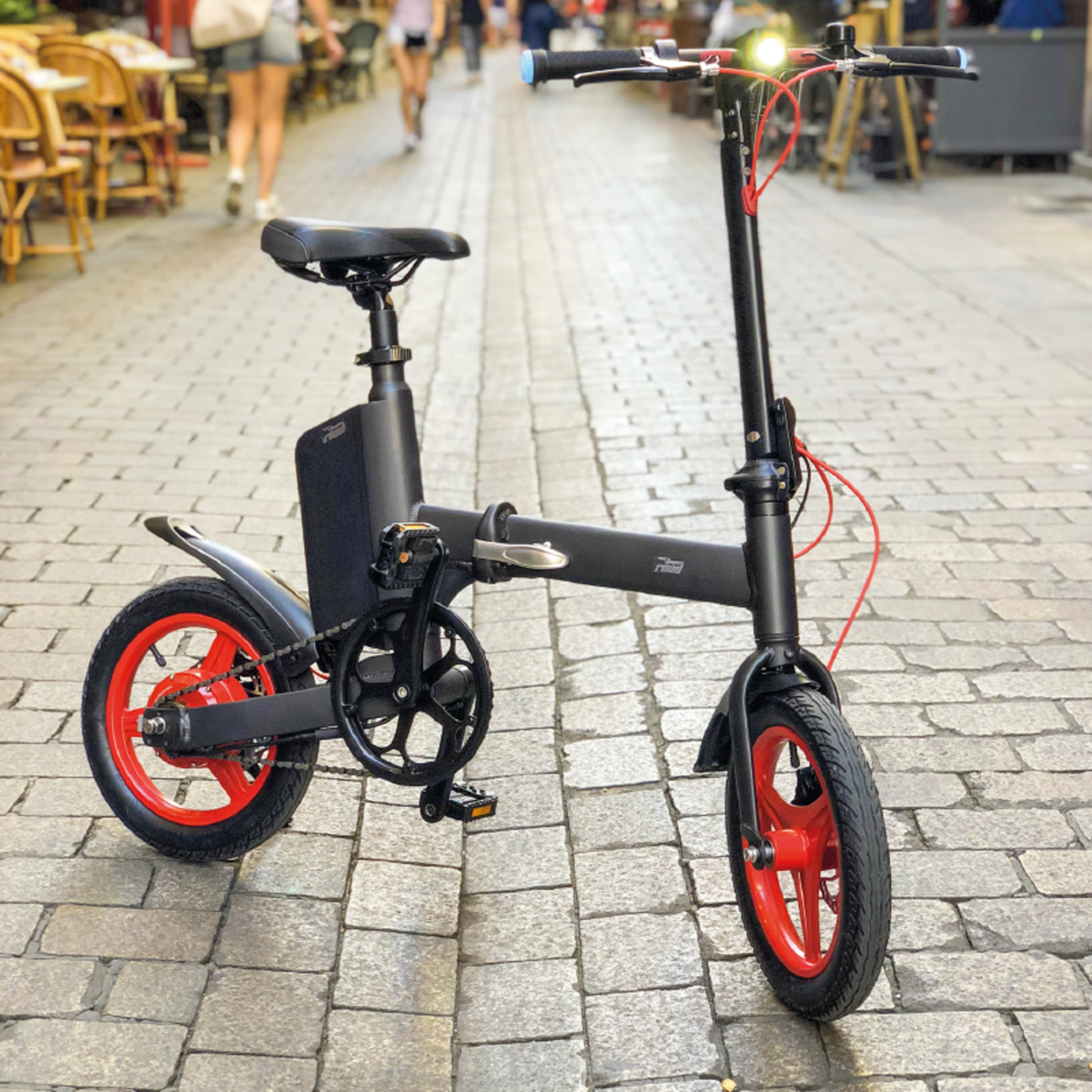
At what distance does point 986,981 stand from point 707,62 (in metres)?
1.58

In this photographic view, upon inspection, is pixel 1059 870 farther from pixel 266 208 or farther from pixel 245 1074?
pixel 266 208

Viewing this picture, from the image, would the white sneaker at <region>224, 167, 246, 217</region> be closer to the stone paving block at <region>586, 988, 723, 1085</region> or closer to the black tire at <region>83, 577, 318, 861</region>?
the black tire at <region>83, 577, 318, 861</region>

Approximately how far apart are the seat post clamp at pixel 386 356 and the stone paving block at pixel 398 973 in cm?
104

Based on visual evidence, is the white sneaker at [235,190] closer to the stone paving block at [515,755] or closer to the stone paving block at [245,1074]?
the stone paving block at [515,755]

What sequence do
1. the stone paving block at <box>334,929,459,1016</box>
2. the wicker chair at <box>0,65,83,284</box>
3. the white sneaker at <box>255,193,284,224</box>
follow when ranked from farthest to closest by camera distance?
the white sneaker at <box>255,193,284,224</box> < the wicker chair at <box>0,65,83,284</box> < the stone paving block at <box>334,929,459,1016</box>

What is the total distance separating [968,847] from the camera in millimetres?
3137

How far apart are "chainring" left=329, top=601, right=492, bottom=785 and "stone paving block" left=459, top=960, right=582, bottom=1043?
36 cm

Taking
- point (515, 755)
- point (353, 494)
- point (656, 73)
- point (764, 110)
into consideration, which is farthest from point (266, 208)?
point (656, 73)

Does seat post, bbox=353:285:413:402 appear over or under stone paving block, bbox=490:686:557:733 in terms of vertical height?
over

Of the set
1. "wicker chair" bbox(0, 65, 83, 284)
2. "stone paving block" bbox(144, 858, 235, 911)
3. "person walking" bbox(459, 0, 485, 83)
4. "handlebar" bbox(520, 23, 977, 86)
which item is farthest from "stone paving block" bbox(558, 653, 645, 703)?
"person walking" bbox(459, 0, 485, 83)

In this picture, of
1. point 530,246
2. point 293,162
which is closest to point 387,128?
point 293,162

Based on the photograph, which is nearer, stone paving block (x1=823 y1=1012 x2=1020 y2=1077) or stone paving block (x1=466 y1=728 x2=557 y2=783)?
stone paving block (x1=823 y1=1012 x2=1020 y2=1077)

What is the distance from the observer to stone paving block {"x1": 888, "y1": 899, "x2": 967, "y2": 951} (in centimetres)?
281

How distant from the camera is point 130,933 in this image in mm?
2842
